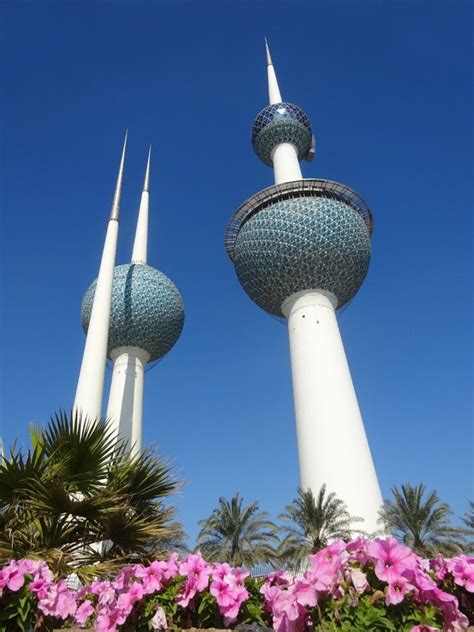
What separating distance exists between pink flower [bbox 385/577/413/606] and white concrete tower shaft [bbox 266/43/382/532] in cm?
2762

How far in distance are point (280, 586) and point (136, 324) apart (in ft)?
131

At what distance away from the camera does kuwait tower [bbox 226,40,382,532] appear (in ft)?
100

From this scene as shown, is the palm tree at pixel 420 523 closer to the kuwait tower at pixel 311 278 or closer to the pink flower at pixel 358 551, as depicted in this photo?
the kuwait tower at pixel 311 278

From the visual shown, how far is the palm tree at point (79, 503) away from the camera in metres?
6.39

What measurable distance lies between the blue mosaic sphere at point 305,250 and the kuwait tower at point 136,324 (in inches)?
345

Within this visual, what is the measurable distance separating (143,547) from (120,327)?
3645 cm

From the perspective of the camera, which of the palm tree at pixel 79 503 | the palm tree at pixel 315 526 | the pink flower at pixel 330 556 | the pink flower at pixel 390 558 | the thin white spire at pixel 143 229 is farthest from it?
the thin white spire at pixel 143 229

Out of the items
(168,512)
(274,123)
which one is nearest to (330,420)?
(168,512)

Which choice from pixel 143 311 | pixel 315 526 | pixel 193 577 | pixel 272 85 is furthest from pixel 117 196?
pixel 272 85

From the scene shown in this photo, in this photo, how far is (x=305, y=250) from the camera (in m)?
39.2

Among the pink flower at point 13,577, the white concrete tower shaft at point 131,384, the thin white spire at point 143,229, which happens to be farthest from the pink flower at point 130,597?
the thin white spire at point 143,229

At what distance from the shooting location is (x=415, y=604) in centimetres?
309

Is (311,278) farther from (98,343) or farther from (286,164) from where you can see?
(98,343)

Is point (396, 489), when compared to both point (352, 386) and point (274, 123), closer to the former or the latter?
point (352, 386)
